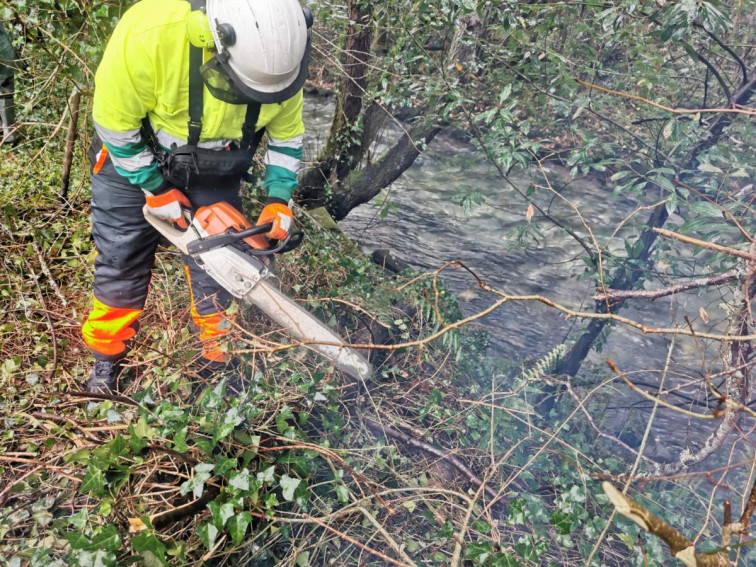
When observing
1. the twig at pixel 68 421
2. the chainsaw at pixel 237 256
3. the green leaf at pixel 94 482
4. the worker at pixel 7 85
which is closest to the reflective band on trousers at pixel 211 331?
the chainsaw at pixel 237 256

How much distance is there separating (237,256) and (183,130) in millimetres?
648

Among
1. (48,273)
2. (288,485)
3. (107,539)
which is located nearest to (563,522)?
(288,485)

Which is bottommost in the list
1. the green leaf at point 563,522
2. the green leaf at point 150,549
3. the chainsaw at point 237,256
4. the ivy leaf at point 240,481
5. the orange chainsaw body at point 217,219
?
the green leaf at point 150,549

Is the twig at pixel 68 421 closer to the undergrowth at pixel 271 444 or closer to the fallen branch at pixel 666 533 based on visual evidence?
the undergrowth at pixel 271 444

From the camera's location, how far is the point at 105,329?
249cm

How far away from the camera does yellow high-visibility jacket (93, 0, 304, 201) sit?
6.35 ft

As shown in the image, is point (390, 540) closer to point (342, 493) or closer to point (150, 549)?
point (342, 493)

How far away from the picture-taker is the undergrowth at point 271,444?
5.50ft

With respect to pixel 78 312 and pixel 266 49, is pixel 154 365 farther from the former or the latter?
pixel 266 49

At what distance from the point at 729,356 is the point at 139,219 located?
3042 millimetres

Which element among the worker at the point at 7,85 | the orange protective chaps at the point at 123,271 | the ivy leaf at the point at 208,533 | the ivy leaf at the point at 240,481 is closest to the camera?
the ivy leaf at the point at 208,533

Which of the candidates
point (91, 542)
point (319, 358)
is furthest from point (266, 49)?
point (91, 542)

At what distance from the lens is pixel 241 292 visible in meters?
2.26

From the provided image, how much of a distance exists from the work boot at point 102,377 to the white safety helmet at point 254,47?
60.0 inches
